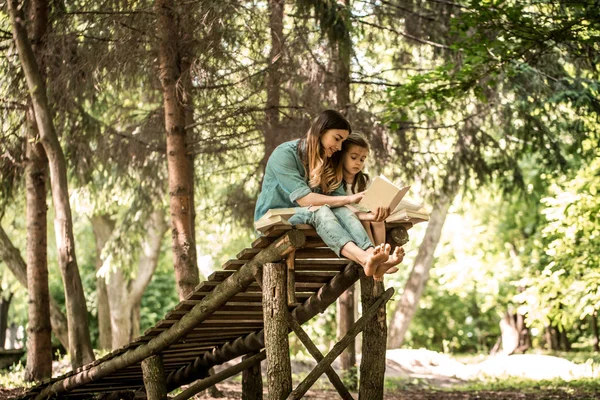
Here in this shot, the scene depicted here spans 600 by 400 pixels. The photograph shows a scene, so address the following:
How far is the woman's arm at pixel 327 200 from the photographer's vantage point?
4949 millimetres

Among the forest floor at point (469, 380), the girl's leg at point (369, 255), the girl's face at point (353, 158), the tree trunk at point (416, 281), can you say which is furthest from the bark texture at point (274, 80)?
the tree trunk at point (416, 281)

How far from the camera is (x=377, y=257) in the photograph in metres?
4.45

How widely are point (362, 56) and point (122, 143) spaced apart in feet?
12.3

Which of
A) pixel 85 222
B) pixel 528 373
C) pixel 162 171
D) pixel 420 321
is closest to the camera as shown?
pixel 162 171

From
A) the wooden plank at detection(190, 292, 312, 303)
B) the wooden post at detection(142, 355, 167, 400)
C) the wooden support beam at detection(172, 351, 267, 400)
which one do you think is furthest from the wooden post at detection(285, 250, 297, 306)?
the wooden post at detection(142, 355, 167, 400)

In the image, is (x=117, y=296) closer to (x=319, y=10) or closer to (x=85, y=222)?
(x=85, y=222)

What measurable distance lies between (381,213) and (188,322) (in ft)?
6.49

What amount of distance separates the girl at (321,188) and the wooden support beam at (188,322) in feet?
0.73

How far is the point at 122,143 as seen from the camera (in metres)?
10.8

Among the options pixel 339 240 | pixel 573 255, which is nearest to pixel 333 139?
pixel 339 240

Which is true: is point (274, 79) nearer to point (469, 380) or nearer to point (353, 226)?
point (353, 226)

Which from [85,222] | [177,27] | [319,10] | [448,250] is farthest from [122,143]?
[448,250]

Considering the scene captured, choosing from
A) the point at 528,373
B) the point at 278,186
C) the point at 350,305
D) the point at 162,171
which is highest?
the point at 162,171

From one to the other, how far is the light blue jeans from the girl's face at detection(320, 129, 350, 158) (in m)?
0.47
